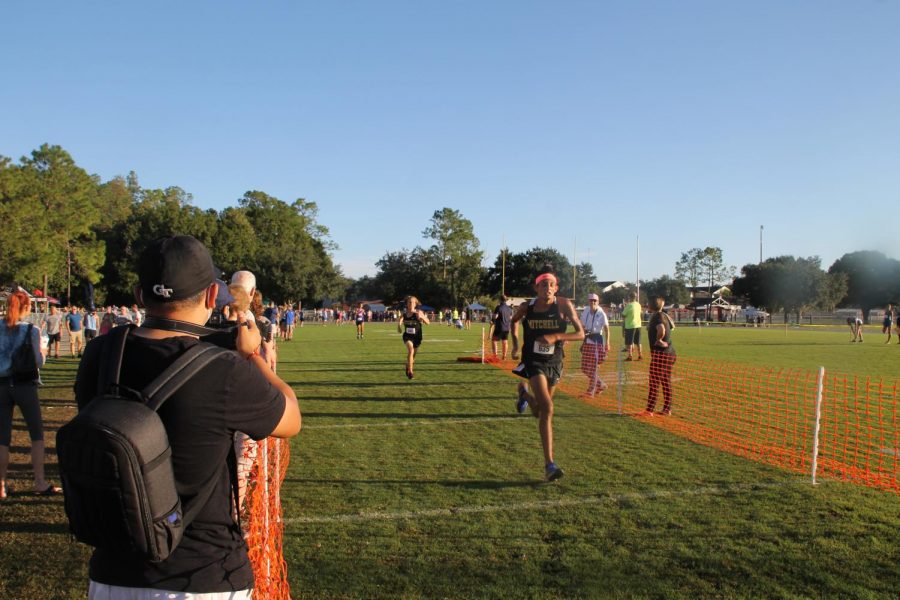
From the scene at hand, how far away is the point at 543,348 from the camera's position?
6.80 meters

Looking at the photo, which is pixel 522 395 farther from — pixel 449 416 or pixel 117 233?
pixel 117 233

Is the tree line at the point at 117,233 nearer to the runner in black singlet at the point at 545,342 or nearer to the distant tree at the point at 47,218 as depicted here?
the distant tree at the point at 47,218

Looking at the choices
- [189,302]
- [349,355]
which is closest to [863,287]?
[349,355]

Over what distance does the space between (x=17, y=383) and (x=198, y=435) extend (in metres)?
4.95

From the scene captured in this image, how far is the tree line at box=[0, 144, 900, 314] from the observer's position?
5547cm

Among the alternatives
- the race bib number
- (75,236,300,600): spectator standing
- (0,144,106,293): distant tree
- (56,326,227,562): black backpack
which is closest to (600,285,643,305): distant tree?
(0,144,106,293): distant tree

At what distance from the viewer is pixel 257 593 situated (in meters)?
3.37

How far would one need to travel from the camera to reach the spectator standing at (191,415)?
5.83ft

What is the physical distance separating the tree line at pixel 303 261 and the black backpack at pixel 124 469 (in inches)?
2003

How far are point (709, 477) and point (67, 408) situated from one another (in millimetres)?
10035

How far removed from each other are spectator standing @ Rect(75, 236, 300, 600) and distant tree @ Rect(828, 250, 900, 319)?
103700 mm

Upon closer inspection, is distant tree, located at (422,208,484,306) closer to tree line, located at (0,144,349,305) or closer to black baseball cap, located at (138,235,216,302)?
tree line, located at (0,144,349,305)

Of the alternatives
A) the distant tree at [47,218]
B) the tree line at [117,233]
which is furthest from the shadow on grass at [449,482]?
the distant tree at [47,218]

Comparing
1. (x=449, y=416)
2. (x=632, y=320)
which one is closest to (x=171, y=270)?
(x=449, y=416)
